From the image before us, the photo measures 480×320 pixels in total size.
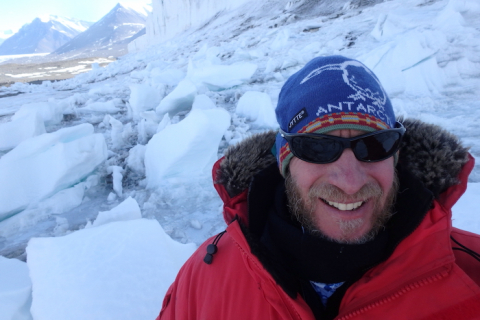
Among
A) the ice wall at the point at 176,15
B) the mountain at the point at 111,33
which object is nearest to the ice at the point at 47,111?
the ice wall at the point at 176,15

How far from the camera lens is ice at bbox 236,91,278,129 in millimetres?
3697

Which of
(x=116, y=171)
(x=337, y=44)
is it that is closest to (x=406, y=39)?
(x=337, y=44)

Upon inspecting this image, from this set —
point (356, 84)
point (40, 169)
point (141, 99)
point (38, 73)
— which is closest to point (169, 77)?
point (141, 99)

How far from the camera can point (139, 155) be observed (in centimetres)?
330

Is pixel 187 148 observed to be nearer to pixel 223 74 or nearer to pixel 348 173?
pixel 348 173

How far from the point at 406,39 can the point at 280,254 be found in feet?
15.4

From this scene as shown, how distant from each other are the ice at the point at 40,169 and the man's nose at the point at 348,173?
2.70 meters

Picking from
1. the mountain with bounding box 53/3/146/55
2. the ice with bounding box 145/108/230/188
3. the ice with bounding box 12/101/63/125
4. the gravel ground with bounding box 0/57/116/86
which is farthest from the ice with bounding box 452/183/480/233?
the mountain with bounding box 53/3/146/55

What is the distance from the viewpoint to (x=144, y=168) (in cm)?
322

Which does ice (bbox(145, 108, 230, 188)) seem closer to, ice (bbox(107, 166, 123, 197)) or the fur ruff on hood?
ice (bbox(107, 166, 123, 197))

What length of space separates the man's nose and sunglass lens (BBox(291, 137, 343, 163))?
0.03 metres

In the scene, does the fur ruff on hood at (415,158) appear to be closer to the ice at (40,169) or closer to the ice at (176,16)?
the ice at (40,169)

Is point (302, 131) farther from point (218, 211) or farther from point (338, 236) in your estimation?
point (218, 211)

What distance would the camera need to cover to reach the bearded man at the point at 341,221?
77 cm
